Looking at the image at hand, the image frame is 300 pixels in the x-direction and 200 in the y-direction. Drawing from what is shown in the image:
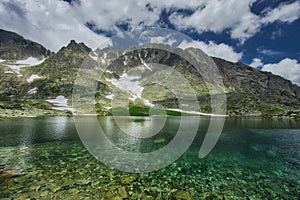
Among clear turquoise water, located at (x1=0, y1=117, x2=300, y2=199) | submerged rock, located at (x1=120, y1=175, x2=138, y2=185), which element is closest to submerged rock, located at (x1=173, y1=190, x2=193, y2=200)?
clear turquoise water, located at (x1=0, y1=117, x2=300, y2=199)

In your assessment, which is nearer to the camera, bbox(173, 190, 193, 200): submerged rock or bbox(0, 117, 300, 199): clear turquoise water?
bbox(173, 190, 193, 200): submerged rock

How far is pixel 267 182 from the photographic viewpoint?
16.6m

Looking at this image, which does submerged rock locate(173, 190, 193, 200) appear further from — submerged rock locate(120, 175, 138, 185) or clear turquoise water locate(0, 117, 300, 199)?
submerged rock locate(120, 175, 138, 185)

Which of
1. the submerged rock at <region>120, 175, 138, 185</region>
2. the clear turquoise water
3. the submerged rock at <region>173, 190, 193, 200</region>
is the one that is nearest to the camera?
the submerged rock at <region>173, 190, 193, 200</region>

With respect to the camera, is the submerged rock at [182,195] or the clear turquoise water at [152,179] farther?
the clear turquoise water at [152,179]

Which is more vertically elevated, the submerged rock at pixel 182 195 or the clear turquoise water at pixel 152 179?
the clear turquoise water at pixel 152 179

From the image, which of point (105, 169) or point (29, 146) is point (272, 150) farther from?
point (29, 146)

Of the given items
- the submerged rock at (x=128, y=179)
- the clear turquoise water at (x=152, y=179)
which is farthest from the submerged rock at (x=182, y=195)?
the submerged rock at (x=128, y=179)

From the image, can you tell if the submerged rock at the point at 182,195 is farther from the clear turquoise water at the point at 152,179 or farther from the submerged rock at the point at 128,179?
the submerged rock at the point at 128,179

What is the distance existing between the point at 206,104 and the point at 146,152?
175m

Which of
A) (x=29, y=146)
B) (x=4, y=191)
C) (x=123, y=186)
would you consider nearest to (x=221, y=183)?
(x=123, y=186)

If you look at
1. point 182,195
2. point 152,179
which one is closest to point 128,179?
point 152,179

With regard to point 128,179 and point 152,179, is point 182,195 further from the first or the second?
point 128,179

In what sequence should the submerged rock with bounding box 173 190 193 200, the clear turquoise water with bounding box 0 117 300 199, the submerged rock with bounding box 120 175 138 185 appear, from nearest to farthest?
the submerged rock with bounding box 173 190 193 200 → the clear turquoise water with bounding box 0 117 300 199 → the submerged rock with bounding box 120 175 138 185
